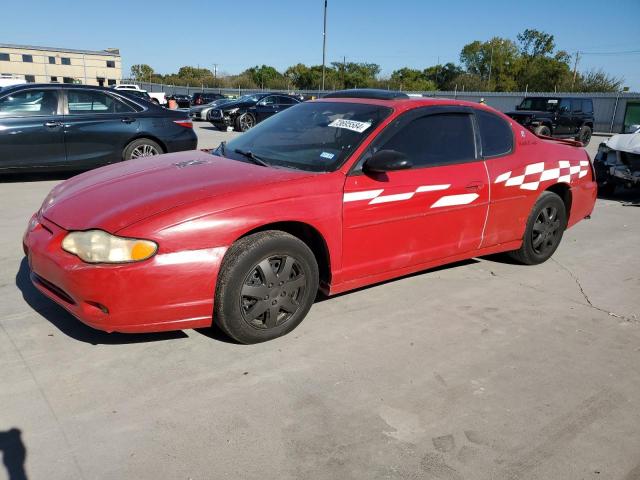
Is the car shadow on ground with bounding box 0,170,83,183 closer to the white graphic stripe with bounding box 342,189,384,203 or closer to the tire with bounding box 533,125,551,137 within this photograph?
the white graphic stripe with bounding box 342,189,384,203

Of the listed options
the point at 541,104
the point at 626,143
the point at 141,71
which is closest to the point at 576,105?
the point at 541,104

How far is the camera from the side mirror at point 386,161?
11.0 ft

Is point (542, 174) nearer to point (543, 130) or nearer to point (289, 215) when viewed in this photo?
point (289, 215)

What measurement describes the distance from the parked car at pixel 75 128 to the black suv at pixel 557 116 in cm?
1374

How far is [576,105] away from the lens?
762 inches

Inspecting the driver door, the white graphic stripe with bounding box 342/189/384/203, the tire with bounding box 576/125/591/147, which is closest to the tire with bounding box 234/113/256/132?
the tire with bounding box 576/125/591/147

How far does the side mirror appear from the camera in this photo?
3.34 meters

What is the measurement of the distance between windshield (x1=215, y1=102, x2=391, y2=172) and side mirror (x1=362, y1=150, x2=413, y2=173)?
19cm

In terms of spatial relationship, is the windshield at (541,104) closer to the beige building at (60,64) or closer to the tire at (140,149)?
the tire at (140,149)

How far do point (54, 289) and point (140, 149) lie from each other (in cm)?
544

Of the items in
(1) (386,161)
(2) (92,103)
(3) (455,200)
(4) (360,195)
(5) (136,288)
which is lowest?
(5) (136,288)

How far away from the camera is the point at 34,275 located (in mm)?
3176

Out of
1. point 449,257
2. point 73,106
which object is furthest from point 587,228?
point 73,106

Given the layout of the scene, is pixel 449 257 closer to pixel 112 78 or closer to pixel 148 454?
pixel 148 454
